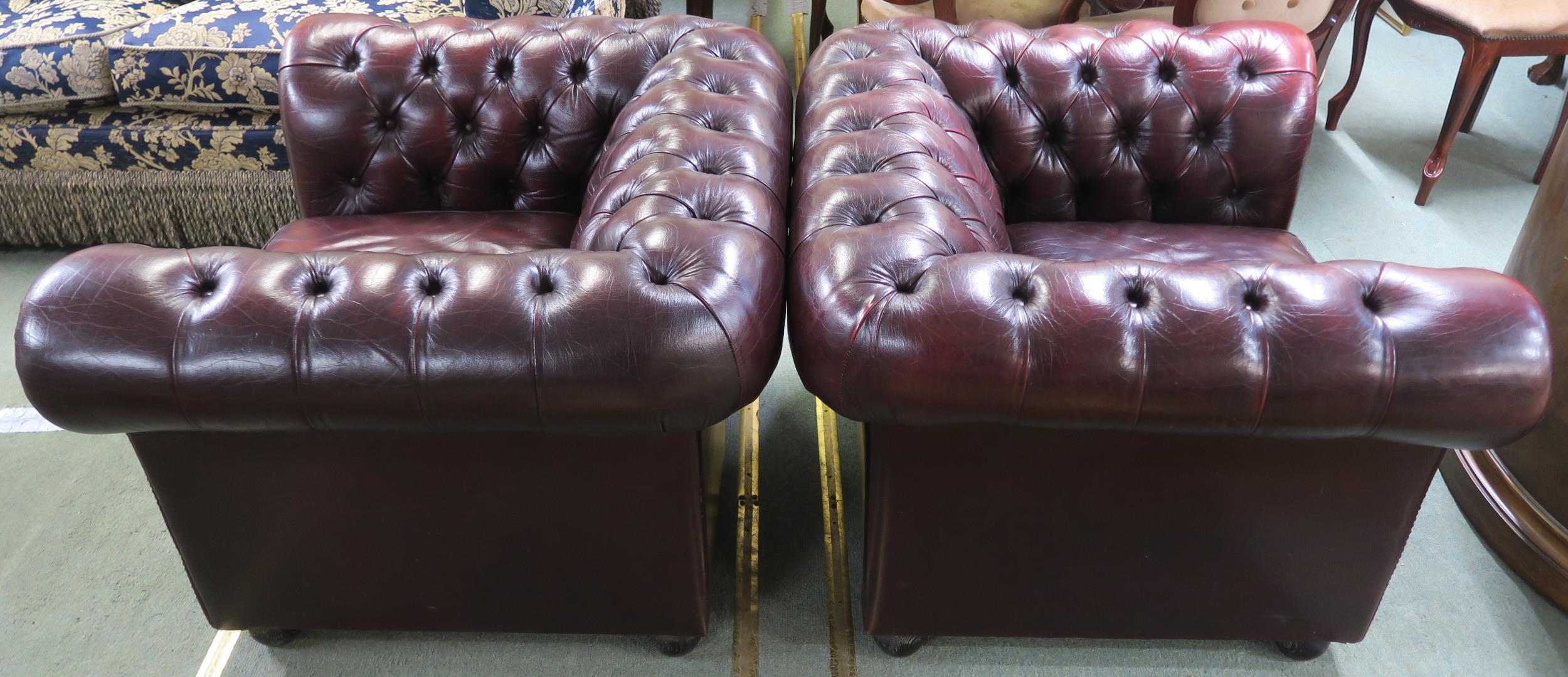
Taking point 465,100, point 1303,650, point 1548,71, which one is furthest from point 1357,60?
point 465,100

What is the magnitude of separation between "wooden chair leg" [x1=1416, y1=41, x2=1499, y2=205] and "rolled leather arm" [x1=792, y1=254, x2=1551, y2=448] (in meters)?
1.83

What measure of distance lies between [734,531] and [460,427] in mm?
668

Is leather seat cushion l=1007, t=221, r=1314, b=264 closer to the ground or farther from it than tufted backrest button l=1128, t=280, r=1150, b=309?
closer to the ground

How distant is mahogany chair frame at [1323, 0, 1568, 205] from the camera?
2518 millimetres

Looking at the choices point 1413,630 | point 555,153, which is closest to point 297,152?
point 555,153

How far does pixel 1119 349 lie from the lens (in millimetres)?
1069

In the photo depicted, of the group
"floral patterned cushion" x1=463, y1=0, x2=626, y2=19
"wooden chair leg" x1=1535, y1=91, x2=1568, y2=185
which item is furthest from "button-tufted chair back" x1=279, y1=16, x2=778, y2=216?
"wooden chair leg" x1=1535, y1=91, x2=1568, y2=185

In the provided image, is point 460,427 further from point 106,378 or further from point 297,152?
point 297,152

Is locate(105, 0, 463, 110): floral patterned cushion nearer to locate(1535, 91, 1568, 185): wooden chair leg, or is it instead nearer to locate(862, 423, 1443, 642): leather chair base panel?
locate(862, 423, 1443, 642): leather chair base panel

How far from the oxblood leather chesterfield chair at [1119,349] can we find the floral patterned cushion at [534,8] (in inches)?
29.8

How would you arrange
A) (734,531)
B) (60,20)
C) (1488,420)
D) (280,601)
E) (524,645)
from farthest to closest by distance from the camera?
(60,20), (734,531), (524,645), (280,601), (1488,420)

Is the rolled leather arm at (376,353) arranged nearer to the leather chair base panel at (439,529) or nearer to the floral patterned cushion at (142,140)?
the leather chair base panel at (439,529)

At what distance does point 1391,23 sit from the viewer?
384 centimetres

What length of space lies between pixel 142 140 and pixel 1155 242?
88.3 inches
